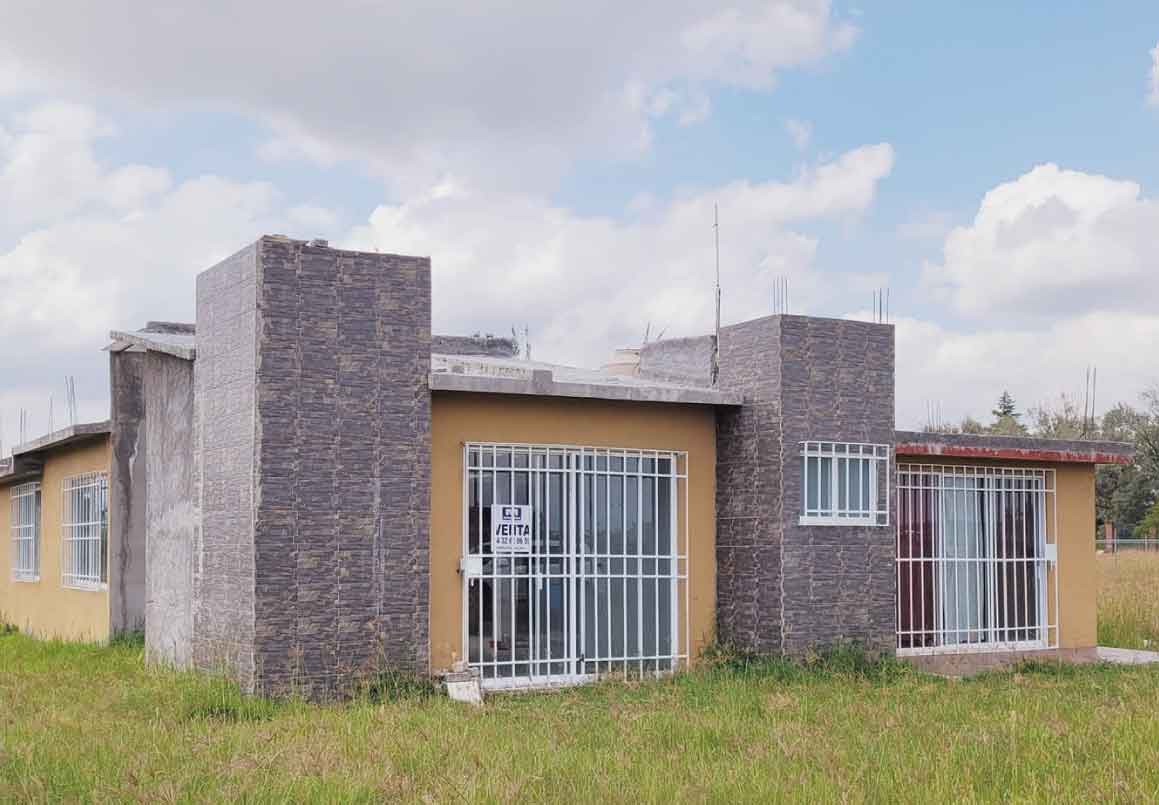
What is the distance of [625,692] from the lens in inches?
478

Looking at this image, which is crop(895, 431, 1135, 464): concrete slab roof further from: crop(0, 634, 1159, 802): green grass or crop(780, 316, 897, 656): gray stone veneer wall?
crop(0, 634, 1159, 802): green grass

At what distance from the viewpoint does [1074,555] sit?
53.0ft

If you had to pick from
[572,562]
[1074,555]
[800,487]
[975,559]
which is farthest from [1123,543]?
[572,562]

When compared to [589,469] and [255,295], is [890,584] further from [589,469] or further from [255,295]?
[255,295]

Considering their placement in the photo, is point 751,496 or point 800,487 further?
point 751,496

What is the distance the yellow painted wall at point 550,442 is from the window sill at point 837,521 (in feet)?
3.31

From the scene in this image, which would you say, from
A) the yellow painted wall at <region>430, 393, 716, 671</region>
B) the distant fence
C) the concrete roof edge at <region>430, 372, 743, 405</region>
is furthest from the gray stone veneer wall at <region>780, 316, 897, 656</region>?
the distant fence

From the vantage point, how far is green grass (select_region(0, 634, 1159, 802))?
7.73 m

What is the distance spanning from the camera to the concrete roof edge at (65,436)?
16.4 m

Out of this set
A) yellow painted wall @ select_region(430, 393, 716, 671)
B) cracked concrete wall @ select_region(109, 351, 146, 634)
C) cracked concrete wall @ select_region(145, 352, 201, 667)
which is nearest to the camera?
yellow painted wall @ select_region(430, 393, 716, 671)

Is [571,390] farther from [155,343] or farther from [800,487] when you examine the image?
[155,343]

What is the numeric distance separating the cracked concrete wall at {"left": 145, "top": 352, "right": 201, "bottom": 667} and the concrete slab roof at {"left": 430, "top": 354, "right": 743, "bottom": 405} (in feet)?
8.83

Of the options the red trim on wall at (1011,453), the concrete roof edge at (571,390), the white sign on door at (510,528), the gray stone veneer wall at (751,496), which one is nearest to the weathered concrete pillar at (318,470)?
the concrete roof edge at (571,390)

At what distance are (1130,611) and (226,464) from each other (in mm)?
13640
